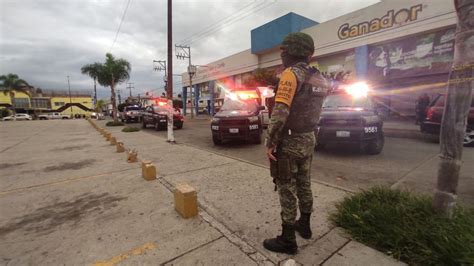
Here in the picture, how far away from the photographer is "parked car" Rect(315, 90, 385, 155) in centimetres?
575

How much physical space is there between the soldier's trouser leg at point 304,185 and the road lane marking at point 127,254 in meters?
1.60

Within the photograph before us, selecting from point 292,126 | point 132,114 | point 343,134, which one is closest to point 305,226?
point 292,126

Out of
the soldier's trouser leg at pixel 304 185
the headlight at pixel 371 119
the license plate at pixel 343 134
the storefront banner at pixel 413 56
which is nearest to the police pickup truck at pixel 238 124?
the license plate at pixel 343 134

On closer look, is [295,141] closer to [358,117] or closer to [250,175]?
[250,175]

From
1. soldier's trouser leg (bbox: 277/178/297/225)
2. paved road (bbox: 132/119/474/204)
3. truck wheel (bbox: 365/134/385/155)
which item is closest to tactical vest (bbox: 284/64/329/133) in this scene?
soldier's trouser leg (bbox: 277/178/297/225)

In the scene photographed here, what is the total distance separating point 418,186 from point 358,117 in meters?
2.31

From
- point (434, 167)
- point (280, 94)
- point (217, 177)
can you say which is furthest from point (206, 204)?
point (434, 167)

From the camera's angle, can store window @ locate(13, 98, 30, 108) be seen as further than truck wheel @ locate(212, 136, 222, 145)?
Yes

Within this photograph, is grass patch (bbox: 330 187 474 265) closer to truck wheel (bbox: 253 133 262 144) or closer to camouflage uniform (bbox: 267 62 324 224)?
camouflage uniform (bbox: 267 62 324 224)

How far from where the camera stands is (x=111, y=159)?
6.64m

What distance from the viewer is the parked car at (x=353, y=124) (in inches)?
227

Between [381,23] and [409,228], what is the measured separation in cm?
1489

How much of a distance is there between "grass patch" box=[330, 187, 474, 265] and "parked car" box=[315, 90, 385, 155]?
3101mm

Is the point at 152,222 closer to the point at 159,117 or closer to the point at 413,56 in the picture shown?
the point at 159,117
